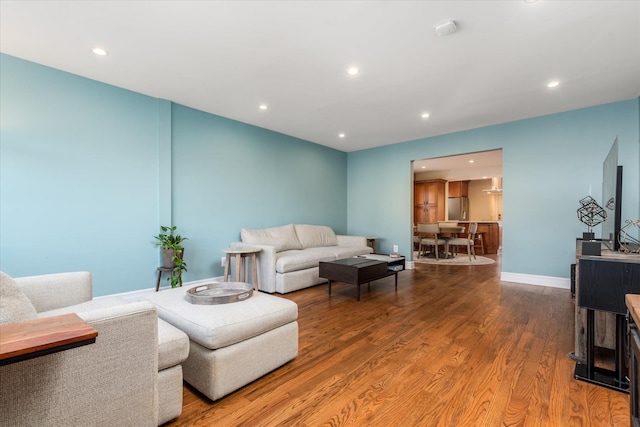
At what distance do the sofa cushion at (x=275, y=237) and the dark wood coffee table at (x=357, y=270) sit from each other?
1090 mm

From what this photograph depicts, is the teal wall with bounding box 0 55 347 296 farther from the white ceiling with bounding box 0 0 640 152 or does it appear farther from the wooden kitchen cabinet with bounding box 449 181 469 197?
the wooden kitchen cabinet with bounding box 449 181 469 197

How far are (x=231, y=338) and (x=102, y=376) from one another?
0.61m

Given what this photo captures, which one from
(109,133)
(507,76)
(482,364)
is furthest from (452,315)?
(109,133)

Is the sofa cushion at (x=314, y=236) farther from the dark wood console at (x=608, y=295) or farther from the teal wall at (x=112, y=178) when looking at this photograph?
the dark wood console at (x=608, y=295)

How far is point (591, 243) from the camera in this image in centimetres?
188

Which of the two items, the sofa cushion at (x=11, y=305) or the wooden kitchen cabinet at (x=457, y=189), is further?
the wooden kitchen cabinet at (x=457, y=189)

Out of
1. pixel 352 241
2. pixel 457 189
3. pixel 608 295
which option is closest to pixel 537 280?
pixel 352 241

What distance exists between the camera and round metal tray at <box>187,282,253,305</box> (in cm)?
188

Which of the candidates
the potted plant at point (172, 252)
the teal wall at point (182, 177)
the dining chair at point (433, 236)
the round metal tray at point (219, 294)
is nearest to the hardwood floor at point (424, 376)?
the round metal tray at point (219, 294)

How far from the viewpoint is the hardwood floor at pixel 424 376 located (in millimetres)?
1467

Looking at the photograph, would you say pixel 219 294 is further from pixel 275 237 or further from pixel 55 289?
pixel 275 237

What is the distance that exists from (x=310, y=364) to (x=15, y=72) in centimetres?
373

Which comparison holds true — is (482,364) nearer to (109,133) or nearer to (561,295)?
(561,295)

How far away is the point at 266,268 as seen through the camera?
391 cm
